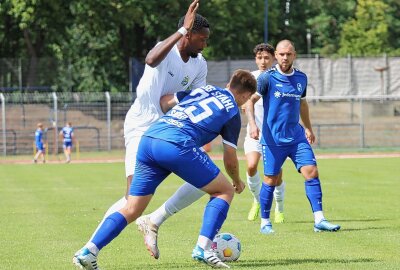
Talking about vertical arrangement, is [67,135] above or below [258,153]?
below

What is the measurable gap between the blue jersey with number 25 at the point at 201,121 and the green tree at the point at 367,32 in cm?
5291

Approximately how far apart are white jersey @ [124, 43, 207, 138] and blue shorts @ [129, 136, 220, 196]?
27.8 inches

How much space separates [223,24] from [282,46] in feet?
144

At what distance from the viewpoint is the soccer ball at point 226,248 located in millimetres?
8953

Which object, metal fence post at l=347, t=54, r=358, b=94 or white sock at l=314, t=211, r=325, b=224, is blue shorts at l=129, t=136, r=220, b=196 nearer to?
white sock at l=314, t=211, r=325, b=224

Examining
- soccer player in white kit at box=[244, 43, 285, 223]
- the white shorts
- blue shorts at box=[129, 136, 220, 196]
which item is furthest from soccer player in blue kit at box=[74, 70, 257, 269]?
the white shorts

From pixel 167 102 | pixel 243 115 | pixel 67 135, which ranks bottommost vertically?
A: pixel 243 115

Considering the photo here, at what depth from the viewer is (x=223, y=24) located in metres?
55.2

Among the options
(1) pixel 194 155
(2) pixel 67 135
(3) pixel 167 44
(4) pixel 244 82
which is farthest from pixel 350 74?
(1) pixel 194 155

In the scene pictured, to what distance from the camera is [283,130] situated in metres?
11.7

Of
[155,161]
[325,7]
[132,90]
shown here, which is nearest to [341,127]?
[132,90]

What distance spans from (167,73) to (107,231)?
159 cm

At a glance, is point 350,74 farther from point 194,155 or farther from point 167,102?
point 194,155

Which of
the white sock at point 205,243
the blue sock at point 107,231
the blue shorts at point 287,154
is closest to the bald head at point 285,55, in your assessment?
the blue shorts at point 287,154
